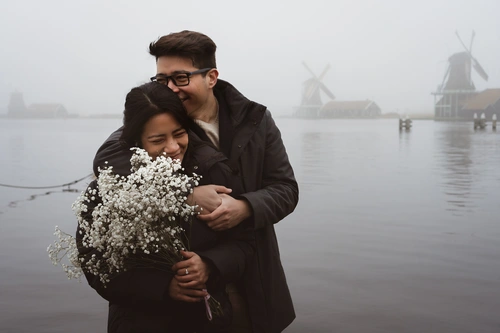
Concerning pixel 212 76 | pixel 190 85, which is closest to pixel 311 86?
pixel 212 76

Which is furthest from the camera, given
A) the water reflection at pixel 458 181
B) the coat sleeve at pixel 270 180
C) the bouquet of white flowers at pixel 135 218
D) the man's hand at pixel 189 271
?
the water reflection at pixel 458 181

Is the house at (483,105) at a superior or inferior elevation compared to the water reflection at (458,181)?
inferior

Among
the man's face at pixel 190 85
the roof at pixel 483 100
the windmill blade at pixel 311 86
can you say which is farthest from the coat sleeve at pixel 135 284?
the windmill blade at pixel 311 86

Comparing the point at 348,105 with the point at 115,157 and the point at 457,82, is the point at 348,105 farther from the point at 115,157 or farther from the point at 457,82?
the point at 115,157

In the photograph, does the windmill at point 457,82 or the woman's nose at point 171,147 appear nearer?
the woman's nose at point 171,147

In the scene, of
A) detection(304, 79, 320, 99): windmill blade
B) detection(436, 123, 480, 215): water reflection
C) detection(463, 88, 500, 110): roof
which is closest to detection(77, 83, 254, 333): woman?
detection(436, 123, 480, 215): water reflection

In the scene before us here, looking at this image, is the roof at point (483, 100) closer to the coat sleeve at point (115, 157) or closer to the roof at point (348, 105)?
the roof at point (348, 105)

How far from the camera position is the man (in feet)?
8.48

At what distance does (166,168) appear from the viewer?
7.21ft

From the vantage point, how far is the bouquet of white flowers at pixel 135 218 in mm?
2170

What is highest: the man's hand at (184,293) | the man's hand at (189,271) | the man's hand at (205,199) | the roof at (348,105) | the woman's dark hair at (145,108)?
the woman's dark hair at (145,108)

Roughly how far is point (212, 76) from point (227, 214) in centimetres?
65

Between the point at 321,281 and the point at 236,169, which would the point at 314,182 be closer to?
the point at 321,281

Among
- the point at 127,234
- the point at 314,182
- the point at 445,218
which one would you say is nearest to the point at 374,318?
the point at 127,234
